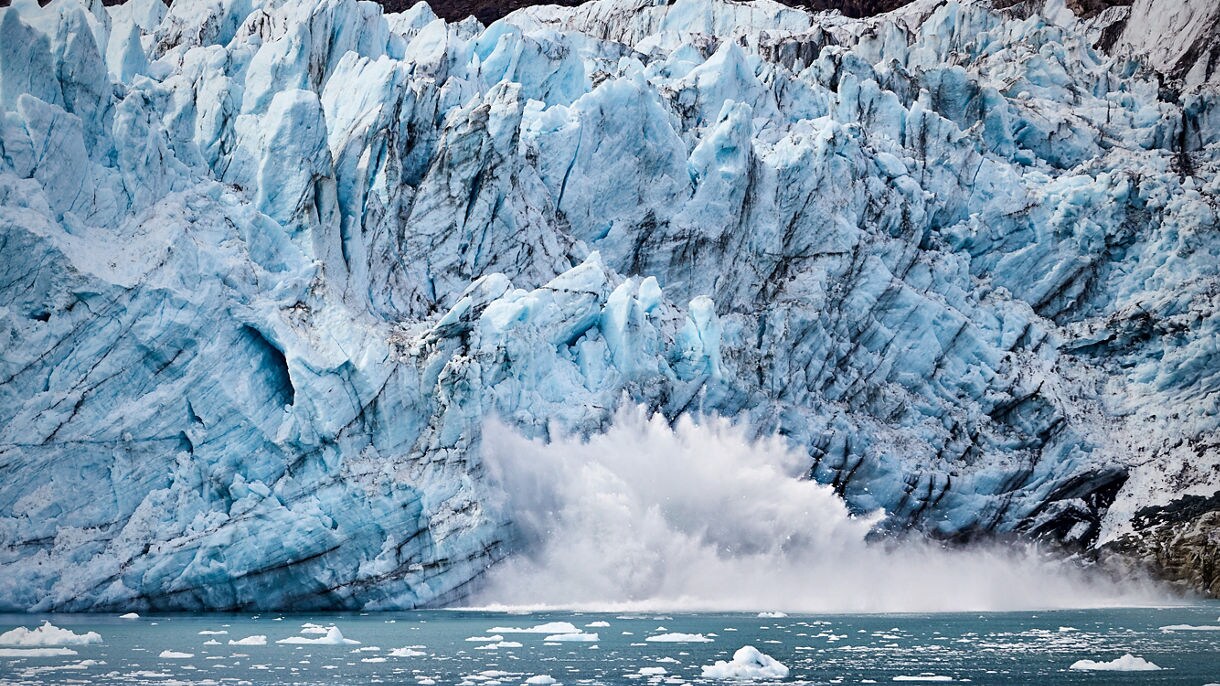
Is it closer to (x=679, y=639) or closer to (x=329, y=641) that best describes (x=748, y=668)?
(x=679, y=639)

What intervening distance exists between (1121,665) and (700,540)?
17.2 metres

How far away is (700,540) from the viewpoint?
38.7m

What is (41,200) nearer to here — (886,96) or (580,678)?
(580,678)

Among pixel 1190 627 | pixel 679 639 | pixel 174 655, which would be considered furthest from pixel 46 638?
pixel 1190 627

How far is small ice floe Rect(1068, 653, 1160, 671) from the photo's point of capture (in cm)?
2233

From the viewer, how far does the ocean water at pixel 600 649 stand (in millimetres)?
20703

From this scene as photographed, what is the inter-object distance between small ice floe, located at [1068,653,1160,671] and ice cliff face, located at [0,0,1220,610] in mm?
16339

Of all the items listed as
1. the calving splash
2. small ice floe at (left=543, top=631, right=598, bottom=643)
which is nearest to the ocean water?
small ice floe at (left=543, top=631, right=598, bottom=643)

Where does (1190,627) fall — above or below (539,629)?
above

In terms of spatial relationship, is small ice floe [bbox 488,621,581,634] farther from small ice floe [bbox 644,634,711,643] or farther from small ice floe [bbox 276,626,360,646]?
small ice floe [bbox 276,626,360,646]

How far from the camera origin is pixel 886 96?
51812 millimetres

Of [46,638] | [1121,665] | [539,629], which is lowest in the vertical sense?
[46,638]

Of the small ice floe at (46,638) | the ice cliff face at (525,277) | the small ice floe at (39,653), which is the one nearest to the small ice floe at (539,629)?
the ice cliff face at (525,277)

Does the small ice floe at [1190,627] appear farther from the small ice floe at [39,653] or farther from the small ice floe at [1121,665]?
the small ice floe at [39,653]
